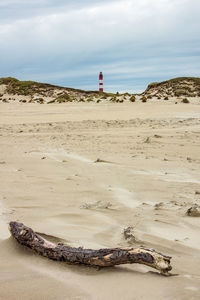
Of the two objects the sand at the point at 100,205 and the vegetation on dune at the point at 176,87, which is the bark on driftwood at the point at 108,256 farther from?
the vegetation on dune at the point at 176,87

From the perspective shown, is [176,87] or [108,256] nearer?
[108,256]

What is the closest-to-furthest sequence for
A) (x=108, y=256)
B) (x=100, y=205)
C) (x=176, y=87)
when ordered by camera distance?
(x=108, y=256)
(x=100, y=205)
(x=176, y=87)

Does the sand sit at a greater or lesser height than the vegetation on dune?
lesser

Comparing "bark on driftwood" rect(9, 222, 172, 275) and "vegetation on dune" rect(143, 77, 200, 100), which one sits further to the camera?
"vegetation on dune" rect(143, 77, 200, 100)

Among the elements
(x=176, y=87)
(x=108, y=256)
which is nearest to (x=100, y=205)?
(x=108, y=256)

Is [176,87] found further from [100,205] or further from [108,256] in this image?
[108,256]

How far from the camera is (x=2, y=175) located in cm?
521

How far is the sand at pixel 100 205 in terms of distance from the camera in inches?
85.7

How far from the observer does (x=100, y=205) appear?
399cm

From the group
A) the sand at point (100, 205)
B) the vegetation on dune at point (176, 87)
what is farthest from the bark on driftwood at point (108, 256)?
the vegetation on dune at point (176, 87)

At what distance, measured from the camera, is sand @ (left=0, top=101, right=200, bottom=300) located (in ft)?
7.14

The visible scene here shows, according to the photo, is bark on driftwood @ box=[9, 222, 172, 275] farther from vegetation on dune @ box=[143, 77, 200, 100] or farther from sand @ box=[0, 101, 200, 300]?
vegetation on dune @ box=[143, 77, 200, 100]

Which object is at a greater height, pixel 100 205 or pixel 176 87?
pixel 176 87

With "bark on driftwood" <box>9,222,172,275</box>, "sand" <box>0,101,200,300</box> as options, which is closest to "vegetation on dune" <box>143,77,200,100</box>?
"sand" <box>0,101,200,300</box>
